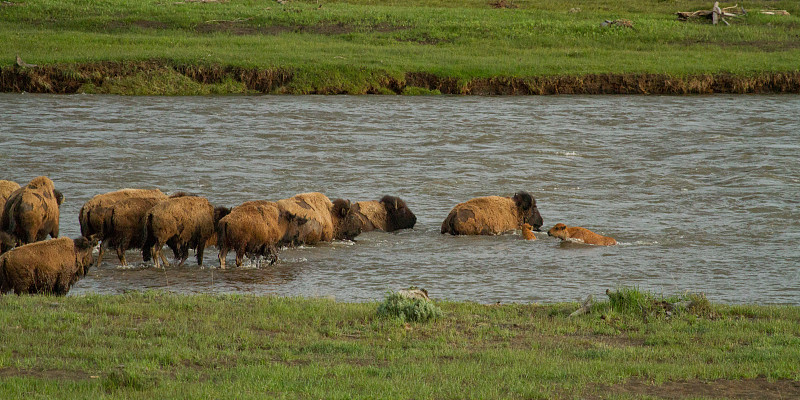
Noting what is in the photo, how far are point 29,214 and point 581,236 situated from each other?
332 inches

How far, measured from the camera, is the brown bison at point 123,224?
508 inches

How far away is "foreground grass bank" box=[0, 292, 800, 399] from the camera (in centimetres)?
689

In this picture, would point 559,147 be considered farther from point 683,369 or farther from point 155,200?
point 683,369

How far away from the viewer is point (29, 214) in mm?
12414

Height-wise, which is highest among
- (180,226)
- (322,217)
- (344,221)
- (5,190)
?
(5,190)

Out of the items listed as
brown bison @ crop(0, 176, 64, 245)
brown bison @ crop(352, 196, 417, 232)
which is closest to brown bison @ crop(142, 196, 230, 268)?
brown bison @ crop(0, 176, 64, 245)

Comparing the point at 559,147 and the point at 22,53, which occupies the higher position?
the point at 22,53

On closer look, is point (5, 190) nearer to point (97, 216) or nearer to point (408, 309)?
point (97, 216)

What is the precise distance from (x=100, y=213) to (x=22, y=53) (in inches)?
941

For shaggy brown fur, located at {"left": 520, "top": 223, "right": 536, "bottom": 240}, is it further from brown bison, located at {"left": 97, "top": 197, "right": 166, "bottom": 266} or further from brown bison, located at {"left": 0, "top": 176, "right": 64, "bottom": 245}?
brown bison, located at {"left": 0, "top": 176, "right": 64, "bottom": 245}

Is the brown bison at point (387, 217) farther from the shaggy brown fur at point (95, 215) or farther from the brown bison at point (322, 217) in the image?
the shaggy brown fur at point (95, 215)

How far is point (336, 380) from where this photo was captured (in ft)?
23.0

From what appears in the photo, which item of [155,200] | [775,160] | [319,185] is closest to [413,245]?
[155,200]

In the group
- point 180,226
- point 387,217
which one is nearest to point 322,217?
point 387,217
